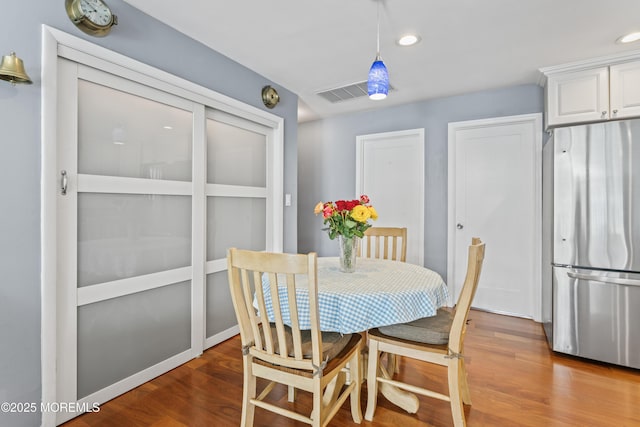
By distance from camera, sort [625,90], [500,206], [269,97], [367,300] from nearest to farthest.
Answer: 1. [367,300]
2. [625,90]
3. [269,97]
4. [500,206]

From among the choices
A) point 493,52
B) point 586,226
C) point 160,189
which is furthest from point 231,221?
point 586,226

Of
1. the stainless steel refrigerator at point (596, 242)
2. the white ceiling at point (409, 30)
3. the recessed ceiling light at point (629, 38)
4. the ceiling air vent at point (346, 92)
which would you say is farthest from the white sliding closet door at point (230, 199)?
the recessed ceiling light at point (629, 38)

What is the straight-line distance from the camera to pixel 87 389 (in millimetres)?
1788

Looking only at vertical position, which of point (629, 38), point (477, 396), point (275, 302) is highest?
point (629, 38)

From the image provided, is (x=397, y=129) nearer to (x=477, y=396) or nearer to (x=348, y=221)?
(x=348, y=221)

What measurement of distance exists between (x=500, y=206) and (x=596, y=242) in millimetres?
1034

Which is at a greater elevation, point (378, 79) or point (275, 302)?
point (378, 79)

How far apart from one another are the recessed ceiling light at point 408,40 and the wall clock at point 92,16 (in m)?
1.90

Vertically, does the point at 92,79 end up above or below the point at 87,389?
above

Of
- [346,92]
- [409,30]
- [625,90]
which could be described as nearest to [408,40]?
[409,30]

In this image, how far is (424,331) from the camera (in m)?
1.62

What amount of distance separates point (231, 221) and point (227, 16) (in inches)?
62.6

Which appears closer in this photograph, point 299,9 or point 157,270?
point 299,9

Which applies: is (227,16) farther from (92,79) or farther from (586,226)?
(586,226)
